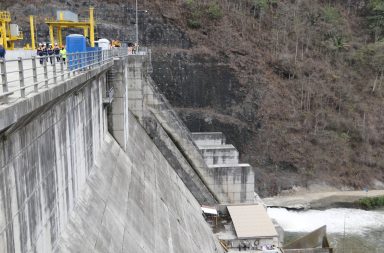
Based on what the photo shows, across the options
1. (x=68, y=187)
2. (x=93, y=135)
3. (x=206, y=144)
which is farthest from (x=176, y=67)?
(x=68, y=187)

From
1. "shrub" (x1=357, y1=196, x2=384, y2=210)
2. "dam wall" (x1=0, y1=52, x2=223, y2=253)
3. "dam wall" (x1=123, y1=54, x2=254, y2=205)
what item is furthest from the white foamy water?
"dam wall" (x1=0, y1=52, x2=223, y2=253)

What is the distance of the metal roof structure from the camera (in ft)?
66.0

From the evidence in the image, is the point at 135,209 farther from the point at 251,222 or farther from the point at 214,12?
the point at 214,12

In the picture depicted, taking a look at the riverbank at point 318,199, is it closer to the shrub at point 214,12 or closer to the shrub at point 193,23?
the shrub at point 193,23

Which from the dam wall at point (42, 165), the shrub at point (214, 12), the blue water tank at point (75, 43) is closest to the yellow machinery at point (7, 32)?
Result: the blue water tank at point (75, 43)

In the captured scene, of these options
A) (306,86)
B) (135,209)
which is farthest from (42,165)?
(306,86)

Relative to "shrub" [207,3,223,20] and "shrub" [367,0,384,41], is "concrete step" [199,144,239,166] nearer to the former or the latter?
"shrub" [207,3,223,20]

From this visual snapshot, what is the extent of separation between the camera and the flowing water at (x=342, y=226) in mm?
25203

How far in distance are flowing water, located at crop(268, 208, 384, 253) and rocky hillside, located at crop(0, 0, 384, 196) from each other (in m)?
4.58

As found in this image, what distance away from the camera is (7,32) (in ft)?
65.0

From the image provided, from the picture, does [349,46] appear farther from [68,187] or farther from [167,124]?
[68,187]

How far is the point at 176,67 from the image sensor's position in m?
38.3

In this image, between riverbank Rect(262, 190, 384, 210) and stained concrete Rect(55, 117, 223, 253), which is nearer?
stained concrete Rect(55, 117, 223, 253)

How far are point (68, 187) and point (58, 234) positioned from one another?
124 centimetres
